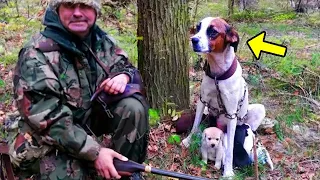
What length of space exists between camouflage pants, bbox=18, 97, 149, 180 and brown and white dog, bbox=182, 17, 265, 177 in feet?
2.26

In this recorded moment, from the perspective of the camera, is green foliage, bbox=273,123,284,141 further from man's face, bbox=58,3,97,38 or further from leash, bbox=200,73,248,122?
man's face, bbox=58,3,97,38

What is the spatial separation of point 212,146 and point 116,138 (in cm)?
94

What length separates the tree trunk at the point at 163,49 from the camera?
12.5 ft

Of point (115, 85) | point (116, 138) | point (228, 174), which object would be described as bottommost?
point (228, 174)

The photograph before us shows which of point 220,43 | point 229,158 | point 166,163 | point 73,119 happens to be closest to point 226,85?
point 220,43

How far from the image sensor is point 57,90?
2539 mm

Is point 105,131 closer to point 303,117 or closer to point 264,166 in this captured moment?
point 264,166

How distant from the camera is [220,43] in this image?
3154mm

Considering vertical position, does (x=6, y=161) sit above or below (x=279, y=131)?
above

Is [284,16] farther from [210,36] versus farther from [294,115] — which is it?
[210,36]

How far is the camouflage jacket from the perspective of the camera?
8.04 ft

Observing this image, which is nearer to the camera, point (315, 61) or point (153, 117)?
point (153, 117)

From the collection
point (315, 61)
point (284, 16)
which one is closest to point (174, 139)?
point (315, 61)

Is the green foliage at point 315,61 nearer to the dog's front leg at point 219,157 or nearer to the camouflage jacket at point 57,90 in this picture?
the dog's front leg at point 219,157
